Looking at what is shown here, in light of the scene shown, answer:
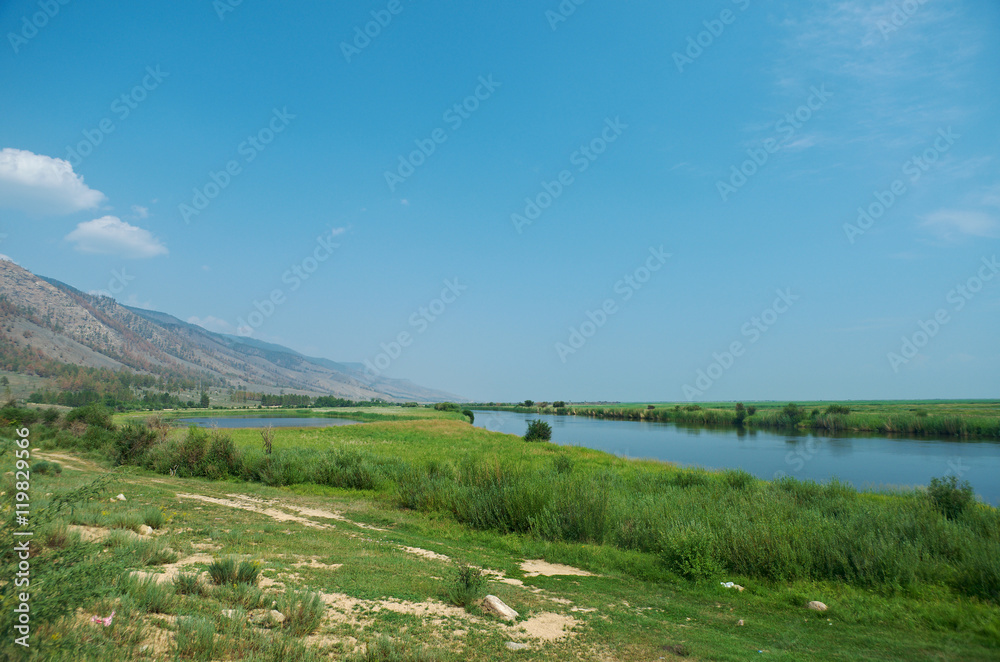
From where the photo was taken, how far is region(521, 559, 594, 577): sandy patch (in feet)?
33.9

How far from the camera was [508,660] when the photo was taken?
566 cm

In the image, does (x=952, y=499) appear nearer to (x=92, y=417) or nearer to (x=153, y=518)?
(x=153, y=518)

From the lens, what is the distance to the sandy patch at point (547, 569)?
10.3 meters

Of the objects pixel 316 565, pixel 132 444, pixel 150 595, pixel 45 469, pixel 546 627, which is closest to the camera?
pixel 150 595

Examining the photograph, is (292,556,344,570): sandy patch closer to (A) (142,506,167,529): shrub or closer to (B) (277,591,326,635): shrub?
(B) (277,591,326,635): shrub

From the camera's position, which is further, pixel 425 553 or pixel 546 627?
pixel 425 553

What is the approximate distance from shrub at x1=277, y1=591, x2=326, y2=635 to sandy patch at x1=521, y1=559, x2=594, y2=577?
17.7 ft

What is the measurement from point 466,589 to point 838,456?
4263 centimetres

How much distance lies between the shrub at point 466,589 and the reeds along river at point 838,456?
18.8m

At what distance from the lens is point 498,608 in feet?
23.2

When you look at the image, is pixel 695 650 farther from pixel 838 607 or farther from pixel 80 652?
pixel 80 652

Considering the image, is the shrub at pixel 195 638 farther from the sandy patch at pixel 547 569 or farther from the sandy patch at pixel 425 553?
the sandy patch at pixel 547 569

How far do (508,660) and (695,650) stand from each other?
8.86 feet

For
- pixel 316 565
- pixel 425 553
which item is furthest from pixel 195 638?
pixel 425 553
